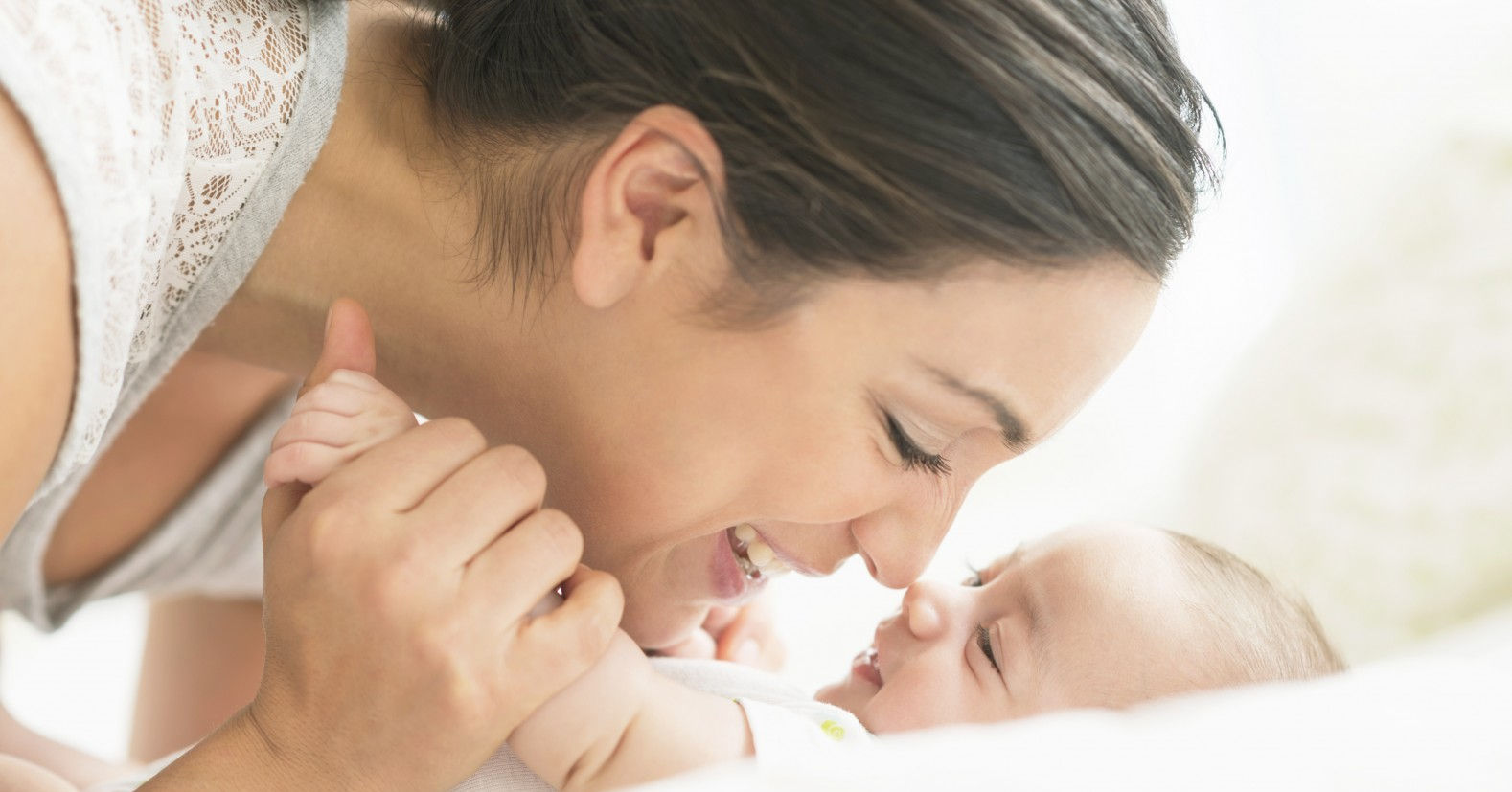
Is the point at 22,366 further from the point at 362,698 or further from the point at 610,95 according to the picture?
the point at 610,95

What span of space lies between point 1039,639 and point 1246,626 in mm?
216

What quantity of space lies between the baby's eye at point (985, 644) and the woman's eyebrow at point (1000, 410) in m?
0.30

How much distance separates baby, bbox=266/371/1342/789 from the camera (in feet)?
3.82

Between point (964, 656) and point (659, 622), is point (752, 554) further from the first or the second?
point (964, 656)

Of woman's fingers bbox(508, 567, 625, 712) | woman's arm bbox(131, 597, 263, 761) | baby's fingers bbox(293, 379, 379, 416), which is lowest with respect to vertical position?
woman's arm bbox(131, 597, 263, 761)

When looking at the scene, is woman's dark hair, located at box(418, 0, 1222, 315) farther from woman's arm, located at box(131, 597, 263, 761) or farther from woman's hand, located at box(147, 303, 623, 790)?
woman's arm, located at box(131, 597, 263, 761)

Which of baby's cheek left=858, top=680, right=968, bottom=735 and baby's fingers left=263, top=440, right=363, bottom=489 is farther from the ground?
baby's fingers left=263, top=440, right=363, bottom=489

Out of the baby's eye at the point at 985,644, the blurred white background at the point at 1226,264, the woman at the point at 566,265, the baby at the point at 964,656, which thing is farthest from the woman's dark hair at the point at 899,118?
the blurred white background at the point at 1226,264

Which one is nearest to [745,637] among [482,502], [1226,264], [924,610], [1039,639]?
[924,610]

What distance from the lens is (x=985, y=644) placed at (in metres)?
1.50

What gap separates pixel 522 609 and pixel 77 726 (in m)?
1.37

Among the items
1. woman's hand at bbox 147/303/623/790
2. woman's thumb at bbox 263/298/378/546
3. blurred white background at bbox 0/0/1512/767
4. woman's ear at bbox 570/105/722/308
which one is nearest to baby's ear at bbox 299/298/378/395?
woman's thumb at bbox 263/298/378/546

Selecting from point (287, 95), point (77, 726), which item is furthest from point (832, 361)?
point (77, 726)

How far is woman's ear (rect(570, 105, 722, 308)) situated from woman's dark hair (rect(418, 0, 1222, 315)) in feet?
0.08
